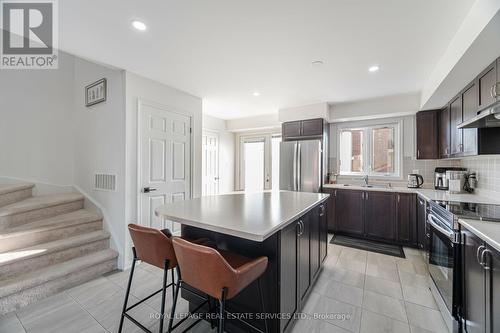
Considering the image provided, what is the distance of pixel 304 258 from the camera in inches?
75.7

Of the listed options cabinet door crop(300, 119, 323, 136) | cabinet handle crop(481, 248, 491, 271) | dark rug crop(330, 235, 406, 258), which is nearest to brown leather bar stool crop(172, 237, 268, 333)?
cabinet handle crop(481, 248, 491, 271)

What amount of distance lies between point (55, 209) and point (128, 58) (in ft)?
7.53

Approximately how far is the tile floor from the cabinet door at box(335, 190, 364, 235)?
1.05 m

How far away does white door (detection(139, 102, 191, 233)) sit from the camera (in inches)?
116

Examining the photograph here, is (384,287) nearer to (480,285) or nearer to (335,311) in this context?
(335,311)

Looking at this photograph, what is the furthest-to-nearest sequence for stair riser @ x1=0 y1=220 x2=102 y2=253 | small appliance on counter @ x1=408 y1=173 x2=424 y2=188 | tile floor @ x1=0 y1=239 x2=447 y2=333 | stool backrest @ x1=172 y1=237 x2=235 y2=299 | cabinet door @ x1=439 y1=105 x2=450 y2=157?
1. small appliance on counter @ x1=408 y1=173 x2=424 y2=188
2. cabinet door @ x1=439 y1=105 x2=450 y2=157
3. stair riser @ x1=0 y1=220 x2=102 y2=253
4. tile floor @ x1=0 y1=239 x2=447 y2=333
5. stool backrest @ x1=172 y1=237 x2=235 y2=299

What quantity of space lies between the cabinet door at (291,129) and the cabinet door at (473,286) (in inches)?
121

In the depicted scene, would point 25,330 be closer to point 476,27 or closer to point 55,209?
point 55,209

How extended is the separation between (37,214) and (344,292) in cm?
382

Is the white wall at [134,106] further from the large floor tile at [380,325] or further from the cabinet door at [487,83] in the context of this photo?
the cabinet door at [487,83]

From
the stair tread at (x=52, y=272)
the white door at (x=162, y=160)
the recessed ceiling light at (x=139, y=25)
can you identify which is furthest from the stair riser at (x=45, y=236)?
A: the recessed ceiling light at (x=139, y=25)

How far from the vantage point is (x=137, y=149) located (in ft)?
9.33

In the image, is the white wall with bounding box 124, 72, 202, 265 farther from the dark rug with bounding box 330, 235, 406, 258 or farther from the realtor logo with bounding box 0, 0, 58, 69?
the dark rug with bounding box 330, 235, 406, 258

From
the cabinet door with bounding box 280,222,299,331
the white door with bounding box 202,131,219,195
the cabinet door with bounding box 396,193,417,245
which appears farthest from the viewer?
Answer: the white door with bounding box 202,131,219,195
